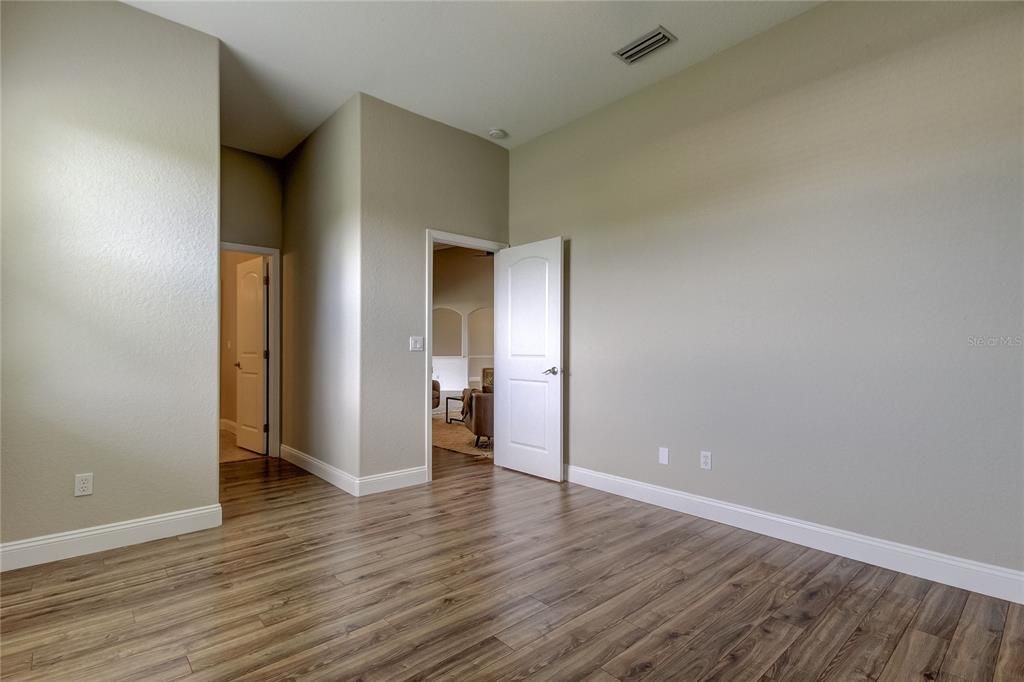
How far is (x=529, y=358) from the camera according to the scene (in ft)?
14.7

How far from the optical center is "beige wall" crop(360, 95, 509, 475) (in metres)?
3.90

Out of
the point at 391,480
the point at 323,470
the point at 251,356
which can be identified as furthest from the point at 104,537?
the point at 251,356

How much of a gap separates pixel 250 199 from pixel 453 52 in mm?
2875

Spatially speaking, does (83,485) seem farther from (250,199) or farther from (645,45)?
(645,45)

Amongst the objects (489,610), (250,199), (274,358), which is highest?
(250,199)

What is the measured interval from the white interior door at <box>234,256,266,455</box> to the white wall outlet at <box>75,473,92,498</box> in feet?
8.23

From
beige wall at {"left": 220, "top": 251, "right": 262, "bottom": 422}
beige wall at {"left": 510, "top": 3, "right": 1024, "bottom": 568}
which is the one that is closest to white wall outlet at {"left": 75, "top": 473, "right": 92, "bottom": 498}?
beige wall at {"left": 510, "top": 3, "right": 1024, "bottom": 568}

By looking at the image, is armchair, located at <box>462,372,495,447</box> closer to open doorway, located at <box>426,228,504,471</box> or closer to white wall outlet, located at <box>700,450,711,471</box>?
white wall outlet, located at <box>700,450,711,471</box>

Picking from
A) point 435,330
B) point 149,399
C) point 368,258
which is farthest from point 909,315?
point 435,330

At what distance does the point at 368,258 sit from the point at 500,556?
8.04 feet

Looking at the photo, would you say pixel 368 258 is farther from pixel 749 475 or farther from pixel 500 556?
pixel 749 475

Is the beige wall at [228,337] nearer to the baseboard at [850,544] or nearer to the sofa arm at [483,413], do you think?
the sofa arm at [483,413]

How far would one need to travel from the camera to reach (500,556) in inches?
106

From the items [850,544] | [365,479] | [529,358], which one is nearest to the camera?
[850,544]
